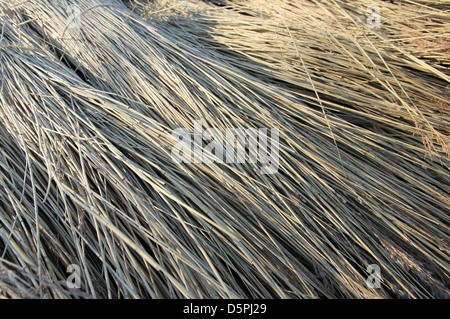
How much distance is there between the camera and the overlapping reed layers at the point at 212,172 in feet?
2.95

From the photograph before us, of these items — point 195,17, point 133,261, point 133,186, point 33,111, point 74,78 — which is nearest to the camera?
point 133,261

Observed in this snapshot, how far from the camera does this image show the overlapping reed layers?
90cm

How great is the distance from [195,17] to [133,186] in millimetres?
1108

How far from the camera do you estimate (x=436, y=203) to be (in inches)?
42.2

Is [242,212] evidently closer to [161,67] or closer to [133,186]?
[133,186]

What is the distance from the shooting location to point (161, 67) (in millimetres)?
1281

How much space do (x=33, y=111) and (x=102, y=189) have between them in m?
0.40

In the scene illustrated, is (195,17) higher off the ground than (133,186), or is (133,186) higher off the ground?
(195,17)

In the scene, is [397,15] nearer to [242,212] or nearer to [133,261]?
[242,212]

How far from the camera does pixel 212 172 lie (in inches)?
41.4

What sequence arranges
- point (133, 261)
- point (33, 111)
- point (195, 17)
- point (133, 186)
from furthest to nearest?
point (195, 17) → point (33, 111) → point (133, 186) → point (133, 261)

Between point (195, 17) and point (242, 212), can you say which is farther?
point (195, 17)
